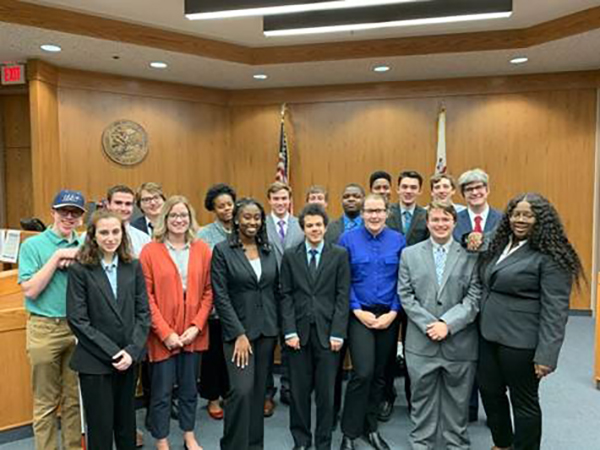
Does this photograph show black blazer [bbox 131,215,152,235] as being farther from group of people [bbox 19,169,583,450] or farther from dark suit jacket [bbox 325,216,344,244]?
dark suit jacket [bbox 325,216,344,244]

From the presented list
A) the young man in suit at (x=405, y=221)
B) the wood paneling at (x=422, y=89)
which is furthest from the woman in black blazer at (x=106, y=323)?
the wood paneling at (x=422, y=89)

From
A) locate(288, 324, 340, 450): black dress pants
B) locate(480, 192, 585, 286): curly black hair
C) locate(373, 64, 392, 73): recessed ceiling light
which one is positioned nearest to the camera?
locate(480, 192, 585, 286): curly black hair

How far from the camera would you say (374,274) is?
122 inches

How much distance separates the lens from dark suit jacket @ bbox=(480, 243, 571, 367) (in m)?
2.57

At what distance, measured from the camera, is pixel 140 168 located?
693cm

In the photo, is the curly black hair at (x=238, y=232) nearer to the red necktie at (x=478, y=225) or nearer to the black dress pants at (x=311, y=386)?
the black dress pants at (x=311, y=386)

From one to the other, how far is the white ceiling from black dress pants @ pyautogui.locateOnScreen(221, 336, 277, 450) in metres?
3.21

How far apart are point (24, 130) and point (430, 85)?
19.2 feet

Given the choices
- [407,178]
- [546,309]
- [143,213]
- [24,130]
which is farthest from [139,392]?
[24,130]

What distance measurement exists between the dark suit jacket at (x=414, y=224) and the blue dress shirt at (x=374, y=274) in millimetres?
433

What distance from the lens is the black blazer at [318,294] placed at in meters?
2.96

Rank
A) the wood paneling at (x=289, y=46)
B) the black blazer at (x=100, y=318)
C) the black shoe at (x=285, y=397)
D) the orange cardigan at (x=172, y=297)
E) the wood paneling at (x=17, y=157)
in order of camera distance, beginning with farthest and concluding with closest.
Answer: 1. the wood paneling at (x=17, y=157)
2. the wood paneling at (x=289, y=46)
3. the black shoe at (x=285, y=397)
4. the orange cardigan at (x=172, y=297)
5. the black blazer at (x=100, y=318)

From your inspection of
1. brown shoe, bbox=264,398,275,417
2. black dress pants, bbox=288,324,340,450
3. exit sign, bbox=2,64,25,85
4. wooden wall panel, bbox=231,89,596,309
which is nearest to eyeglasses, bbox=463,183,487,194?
black dress pants, bbox=288,324,340,450

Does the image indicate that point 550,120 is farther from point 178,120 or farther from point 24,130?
point 24,130
